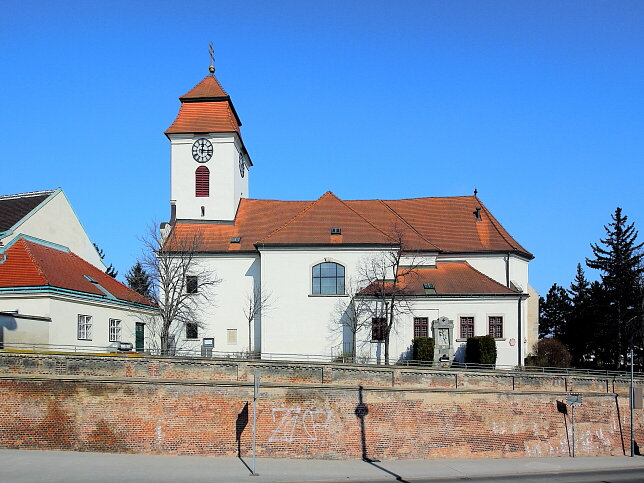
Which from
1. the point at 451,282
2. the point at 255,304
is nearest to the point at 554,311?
the point at 451,282

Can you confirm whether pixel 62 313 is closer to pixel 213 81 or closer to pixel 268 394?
pixel 268 394

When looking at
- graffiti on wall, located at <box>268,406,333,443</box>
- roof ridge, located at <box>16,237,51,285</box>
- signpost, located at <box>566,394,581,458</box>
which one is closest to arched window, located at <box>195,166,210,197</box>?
roof ridge, located at <box>16,237,51,285</box>

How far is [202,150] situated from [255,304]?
1217 cm

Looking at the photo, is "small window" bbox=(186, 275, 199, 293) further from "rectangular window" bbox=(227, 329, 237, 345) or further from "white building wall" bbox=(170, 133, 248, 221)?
"white building wall" bbox=(170, 133, 248, 221)

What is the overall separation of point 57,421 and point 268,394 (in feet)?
23.0

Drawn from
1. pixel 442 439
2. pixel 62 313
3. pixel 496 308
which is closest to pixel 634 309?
pixel 496 308

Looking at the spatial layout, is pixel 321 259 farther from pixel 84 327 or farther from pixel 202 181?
pixel 84 327

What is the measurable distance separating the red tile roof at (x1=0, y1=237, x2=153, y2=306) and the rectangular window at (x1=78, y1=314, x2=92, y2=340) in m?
1.38

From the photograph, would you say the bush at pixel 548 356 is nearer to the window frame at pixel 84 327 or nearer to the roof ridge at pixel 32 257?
the window frame at pixel 84 327

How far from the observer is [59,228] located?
125 ft

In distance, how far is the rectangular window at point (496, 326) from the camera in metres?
37.6

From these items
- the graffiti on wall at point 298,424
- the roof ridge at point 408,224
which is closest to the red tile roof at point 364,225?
the roof ridge at point 408,224

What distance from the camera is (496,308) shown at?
123 feet

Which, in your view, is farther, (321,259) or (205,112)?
(205,112)
